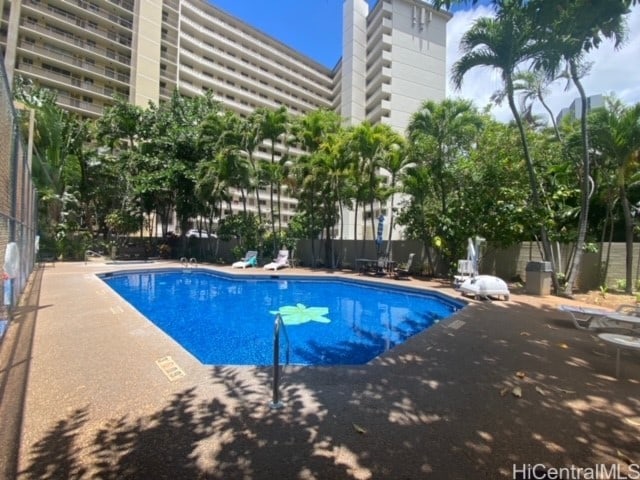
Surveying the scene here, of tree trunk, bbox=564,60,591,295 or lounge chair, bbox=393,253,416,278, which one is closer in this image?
tree trunk, bbox=564,60,591,295

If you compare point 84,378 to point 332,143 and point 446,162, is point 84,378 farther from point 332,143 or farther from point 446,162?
point 332,143

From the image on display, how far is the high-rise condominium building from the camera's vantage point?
3566 centimetres

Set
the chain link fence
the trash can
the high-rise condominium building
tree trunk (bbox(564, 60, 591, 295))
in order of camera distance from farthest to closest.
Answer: the high-rise condominium building
the trash can
tree trunk (bbox(564, 60, 591, 295))
the chain link fence

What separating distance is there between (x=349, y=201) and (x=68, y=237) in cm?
1729

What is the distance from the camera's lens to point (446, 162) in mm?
13648

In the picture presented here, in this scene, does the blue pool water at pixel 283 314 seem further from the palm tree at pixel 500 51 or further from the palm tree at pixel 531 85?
the palm tree at pixel 531 85

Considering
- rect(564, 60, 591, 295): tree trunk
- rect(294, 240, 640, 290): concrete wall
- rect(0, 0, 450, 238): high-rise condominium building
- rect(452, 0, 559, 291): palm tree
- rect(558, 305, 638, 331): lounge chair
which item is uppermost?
rect(0, 0, 450, 238): high-rise condominium building

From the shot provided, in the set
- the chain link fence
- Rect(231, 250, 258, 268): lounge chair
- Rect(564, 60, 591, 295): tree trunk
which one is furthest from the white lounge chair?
Rect(231, 250, 258, 268): lounge chair

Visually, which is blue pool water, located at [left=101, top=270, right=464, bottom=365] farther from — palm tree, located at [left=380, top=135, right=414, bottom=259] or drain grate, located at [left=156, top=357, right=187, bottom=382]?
palm tree, located at [left=380, top=135, right=414, bottom=259]

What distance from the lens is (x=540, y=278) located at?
1028 centimetres

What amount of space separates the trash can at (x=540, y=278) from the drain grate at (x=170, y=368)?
1094 cm

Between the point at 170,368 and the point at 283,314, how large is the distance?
5.11 meters

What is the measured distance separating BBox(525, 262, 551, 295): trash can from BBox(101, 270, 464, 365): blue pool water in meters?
3.11

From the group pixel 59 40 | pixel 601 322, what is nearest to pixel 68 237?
pixel 601 322
